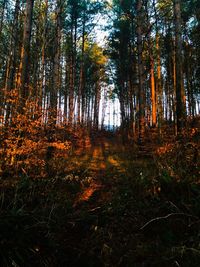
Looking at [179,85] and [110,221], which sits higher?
[179,85]

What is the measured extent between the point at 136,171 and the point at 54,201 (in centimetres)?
343

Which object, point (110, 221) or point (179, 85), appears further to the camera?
point (179, 85)

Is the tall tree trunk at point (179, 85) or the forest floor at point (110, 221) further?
the tall tree trunk at point (179, 85)

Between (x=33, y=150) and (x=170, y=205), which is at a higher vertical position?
(x=33, y=150)

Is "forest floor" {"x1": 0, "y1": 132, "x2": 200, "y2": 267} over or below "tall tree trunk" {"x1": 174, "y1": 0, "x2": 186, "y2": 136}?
below

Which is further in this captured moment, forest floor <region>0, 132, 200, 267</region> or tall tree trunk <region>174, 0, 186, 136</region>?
tall tree trunk <region>174, 0, 186, 136</region>

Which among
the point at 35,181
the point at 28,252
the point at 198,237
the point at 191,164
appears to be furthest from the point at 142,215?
the point at 35,181

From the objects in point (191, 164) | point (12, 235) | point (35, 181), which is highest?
point (191, 164)

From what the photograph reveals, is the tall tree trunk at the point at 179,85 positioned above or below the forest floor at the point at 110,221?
above

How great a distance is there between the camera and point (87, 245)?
4.51 metres

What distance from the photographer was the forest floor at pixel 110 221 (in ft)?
12.9

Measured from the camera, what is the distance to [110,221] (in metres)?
5.33

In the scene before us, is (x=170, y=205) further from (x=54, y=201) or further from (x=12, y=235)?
(x=12, y=235)

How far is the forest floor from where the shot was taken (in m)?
3.94
